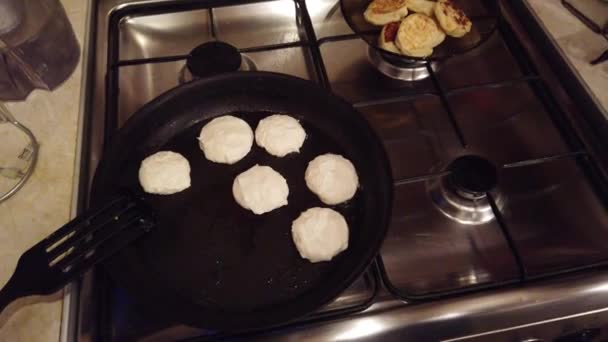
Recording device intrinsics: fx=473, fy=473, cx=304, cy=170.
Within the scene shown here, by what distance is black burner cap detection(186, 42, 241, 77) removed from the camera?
2.89ft

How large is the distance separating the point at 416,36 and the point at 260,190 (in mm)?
410

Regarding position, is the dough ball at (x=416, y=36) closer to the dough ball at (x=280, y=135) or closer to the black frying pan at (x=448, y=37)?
Result: the black frying pan at (x=448, y=37)

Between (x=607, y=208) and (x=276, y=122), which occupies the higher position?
(x=276, y=122)

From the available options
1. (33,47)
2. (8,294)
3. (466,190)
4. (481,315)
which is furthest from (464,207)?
(33,47)

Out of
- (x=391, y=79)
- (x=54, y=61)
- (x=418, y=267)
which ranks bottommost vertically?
(x=418, y=267)

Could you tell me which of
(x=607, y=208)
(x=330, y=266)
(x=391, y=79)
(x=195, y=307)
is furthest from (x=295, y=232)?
(x=607, y=208)

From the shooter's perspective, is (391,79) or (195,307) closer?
(195,307)

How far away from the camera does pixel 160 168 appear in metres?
0.77

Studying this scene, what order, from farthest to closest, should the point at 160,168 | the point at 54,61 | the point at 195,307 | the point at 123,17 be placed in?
1. the point at 123,17
2. the point at 54,61
3. the point at 160,168
4. the point at 195,307

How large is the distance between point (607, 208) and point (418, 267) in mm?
346

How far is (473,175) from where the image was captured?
0.75 metres

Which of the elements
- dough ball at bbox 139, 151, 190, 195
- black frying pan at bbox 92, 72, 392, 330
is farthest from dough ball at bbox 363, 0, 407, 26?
dough ball at bbox 139, 151, 190, 195

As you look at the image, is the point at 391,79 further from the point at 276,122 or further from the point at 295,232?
the point at 295,232

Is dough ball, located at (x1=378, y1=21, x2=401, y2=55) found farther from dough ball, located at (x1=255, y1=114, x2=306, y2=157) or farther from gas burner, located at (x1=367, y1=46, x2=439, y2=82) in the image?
dough ball, located at (x1=255, y1=114, x2=306, y2=157)
